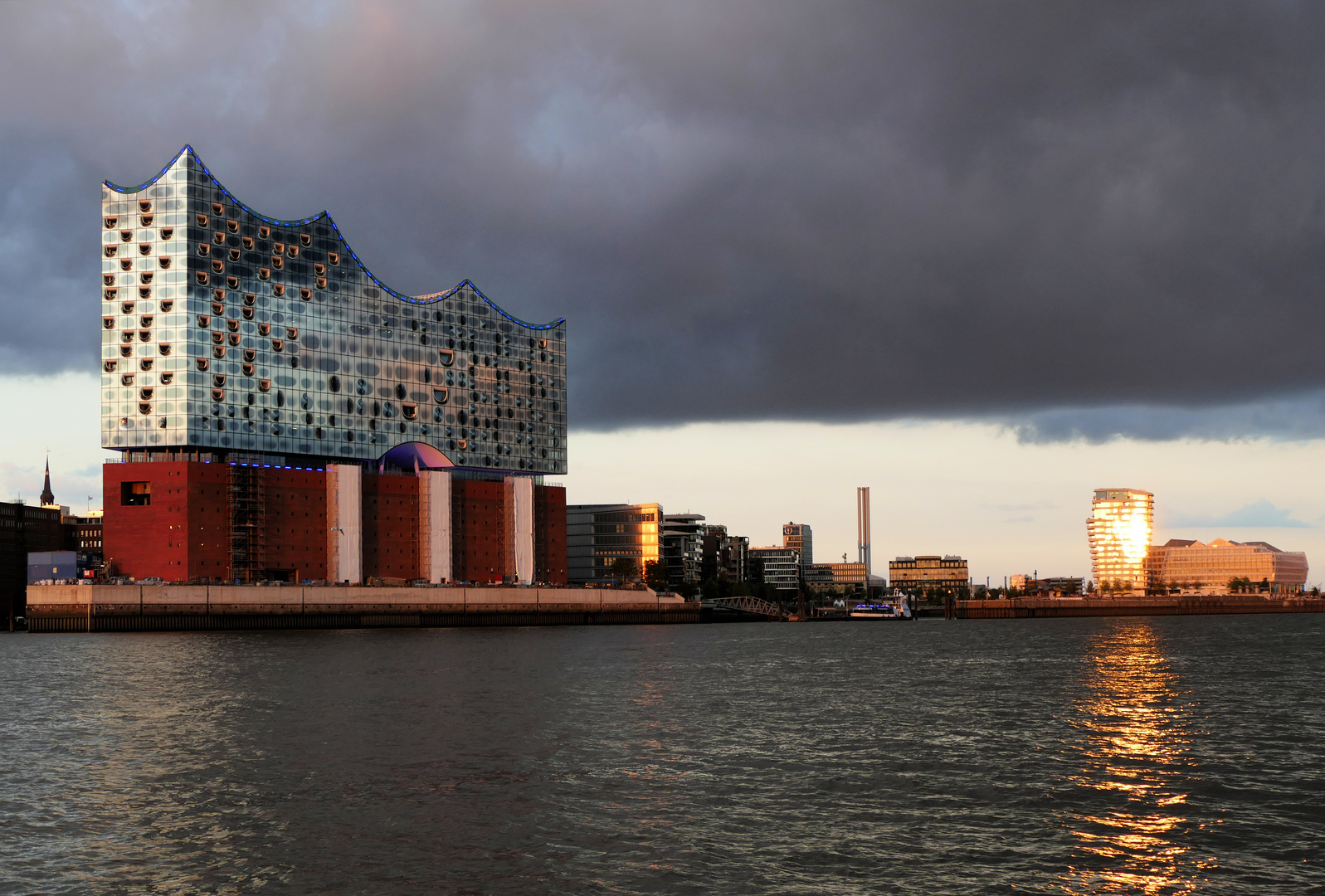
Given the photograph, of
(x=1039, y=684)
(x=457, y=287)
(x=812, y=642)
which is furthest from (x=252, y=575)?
(x=1039, y=684)

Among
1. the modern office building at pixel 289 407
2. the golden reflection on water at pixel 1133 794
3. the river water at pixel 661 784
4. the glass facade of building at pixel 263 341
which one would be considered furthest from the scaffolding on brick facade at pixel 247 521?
the golden reflection on water at pixel 1133 794

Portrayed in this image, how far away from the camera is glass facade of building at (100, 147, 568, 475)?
151750mm

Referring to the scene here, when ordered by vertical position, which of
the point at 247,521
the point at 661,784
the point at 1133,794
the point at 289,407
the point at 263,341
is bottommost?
the point at 1133,794

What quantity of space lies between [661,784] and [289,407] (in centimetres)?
13599

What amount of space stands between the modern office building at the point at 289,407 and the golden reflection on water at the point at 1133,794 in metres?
118

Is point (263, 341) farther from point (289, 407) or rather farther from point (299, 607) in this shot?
point (299, 607)

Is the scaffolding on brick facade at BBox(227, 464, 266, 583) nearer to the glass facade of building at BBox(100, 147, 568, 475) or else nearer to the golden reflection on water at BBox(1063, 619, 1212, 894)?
the glass facade of building at BBox(100, 147, 568, 475)

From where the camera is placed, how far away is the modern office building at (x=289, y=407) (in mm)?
151125

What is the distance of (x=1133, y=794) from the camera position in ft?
106

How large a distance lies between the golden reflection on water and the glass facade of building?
12014 centimetres

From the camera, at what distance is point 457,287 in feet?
594

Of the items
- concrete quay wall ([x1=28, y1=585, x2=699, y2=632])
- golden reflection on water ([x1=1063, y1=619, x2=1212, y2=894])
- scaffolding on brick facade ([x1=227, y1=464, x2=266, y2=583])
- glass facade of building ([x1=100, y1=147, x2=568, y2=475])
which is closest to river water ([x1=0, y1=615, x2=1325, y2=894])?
golden reflection on water ([x1=1063, y1=619, x2=1212, y2=894])

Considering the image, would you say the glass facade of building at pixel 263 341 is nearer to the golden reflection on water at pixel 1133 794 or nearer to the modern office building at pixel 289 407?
the modern office building at pixel 289 407

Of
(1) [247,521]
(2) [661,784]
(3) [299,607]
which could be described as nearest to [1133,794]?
(2) [661,784]
